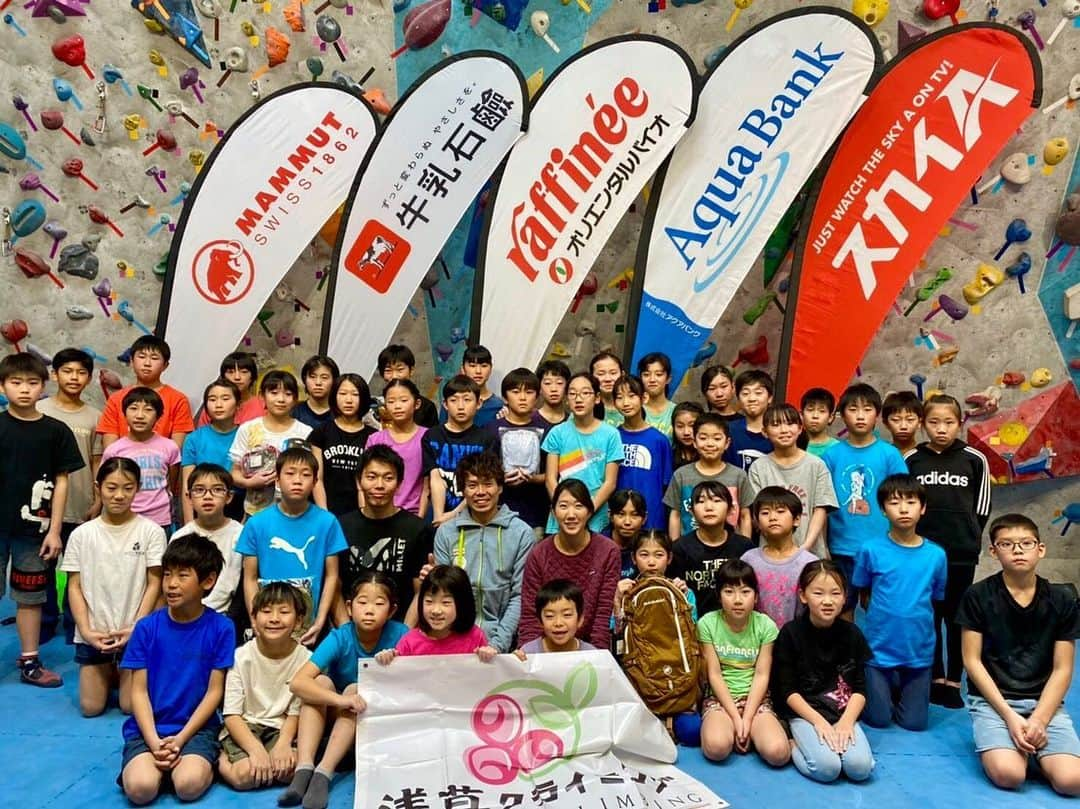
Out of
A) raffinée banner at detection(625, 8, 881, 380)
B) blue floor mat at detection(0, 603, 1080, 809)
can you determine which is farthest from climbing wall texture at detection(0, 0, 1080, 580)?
blue floor mat at detection(0, 603, 1080, 809)

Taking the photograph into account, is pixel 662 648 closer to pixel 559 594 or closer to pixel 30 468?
pixel 559 594

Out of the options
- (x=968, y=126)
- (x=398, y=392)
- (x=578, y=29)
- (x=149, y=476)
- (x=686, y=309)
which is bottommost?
(x=149, y=476)

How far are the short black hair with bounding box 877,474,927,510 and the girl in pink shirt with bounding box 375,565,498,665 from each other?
181 centimetres

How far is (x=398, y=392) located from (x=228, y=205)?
1.82 m

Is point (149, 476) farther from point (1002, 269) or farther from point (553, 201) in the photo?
point (1002, 269)

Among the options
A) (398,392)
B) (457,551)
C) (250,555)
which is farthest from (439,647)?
(398,392)

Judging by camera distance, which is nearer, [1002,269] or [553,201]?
[553,201]

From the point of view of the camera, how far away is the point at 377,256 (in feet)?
16.6

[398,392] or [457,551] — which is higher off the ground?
[398,392]

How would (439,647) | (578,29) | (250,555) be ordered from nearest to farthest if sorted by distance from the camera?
(439,647)
(250,555)
(578,29)

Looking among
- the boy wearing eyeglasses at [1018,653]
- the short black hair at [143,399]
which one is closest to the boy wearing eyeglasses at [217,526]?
the short black hair at [143,399]

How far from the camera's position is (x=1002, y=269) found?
5.51 meters

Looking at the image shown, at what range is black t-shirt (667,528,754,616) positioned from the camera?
3.67m

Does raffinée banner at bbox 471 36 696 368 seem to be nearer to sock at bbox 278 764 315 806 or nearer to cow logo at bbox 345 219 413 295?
cow logo at bbox 345 219 413 295
